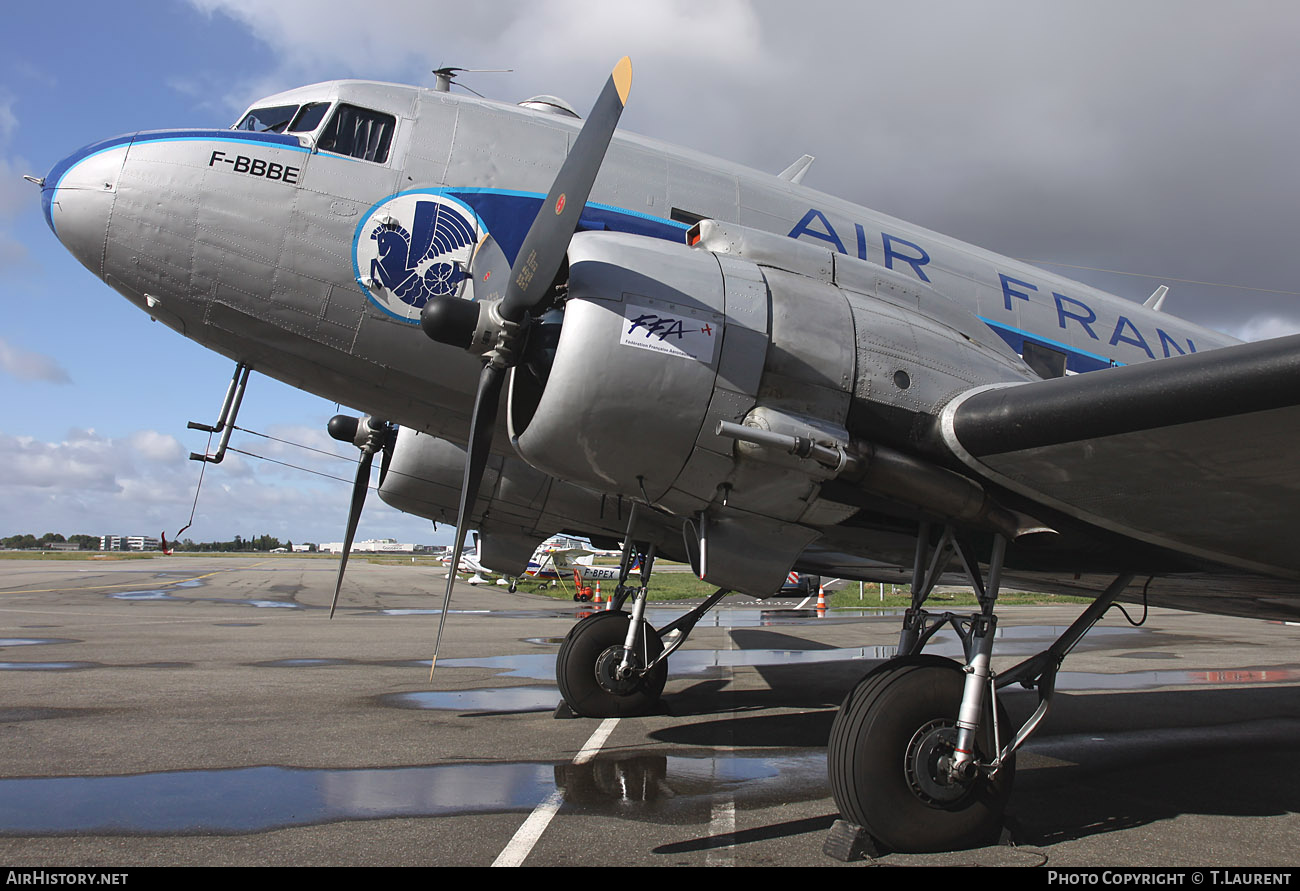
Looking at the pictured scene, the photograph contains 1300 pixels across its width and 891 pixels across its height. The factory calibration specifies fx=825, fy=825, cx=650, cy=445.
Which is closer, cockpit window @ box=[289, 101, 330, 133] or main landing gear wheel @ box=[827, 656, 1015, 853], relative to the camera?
main landing gear wheel @ box=[827, 656, 1015, 853]

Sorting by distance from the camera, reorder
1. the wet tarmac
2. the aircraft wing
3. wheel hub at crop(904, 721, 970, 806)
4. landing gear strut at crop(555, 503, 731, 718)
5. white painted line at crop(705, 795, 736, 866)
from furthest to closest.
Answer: landing gear strut at crop(555, 503, 731, 718) < wheel hub at crop(904, 721, 970, 806) < the wet tarmac < white painted line at crop(705, 795, 736, 866) < the aircraft wing

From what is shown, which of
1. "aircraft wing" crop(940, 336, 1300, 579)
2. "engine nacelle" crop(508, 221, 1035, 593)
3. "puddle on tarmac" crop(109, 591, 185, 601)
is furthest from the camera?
"puddle on tarmac" crop(109, 591, 185, 601)

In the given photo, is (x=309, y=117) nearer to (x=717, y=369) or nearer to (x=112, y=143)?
(x=112, y=143)

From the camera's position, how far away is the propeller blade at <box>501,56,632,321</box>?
4.65 metres

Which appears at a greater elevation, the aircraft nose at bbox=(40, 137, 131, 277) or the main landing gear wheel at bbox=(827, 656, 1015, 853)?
the aircraft nose at bbox=(40, 137, 131, 277)

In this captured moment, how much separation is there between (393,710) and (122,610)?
1798cm

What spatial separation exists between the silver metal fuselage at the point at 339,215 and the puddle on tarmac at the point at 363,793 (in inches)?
106

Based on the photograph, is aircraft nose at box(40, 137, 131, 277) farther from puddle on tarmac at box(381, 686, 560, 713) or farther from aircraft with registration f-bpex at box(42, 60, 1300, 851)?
puddle on tarmac at box(381, 686, 560, 713)

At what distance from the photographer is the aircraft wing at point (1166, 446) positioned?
388cm

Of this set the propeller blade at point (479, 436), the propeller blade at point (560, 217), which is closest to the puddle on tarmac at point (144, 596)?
the propeller blade at point (479, 436)

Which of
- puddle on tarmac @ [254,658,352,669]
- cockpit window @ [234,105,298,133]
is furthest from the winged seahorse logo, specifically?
puddle on tarmac @ [254,658,352,669]

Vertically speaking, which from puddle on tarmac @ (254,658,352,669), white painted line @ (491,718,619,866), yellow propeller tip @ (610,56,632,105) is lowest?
puddle on tarmac @ (254,658,352,669)

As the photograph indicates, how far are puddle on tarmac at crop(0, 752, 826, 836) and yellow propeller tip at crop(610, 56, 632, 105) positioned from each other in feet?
13.5

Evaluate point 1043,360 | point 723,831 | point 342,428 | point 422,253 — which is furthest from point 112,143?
point 1043,360
